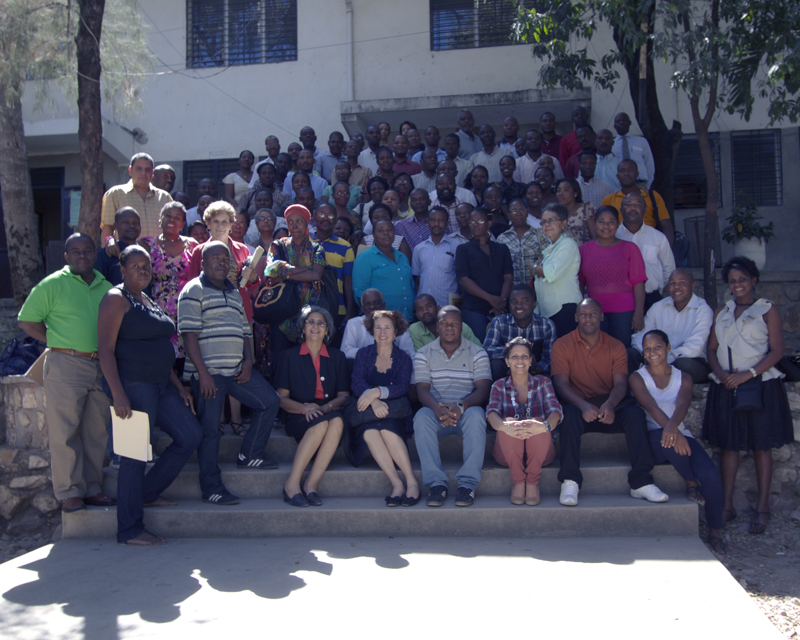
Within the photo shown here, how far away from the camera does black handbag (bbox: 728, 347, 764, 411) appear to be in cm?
502

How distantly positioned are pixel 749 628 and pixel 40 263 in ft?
28.4

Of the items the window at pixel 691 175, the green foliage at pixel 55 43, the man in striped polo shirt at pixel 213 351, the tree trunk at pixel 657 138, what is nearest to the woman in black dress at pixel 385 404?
the man in striped polo shirt at pixel 213 351

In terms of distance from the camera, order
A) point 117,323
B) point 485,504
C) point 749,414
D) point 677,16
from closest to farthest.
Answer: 1. point 117,323
2. point 485,504
3. point 749,414
4. point 677,16

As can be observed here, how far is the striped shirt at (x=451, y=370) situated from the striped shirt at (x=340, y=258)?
1.38 metres

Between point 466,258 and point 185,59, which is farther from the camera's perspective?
point 185,59

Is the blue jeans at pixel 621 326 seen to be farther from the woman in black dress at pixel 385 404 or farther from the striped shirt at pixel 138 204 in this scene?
the striped shirt at pixel 138 204

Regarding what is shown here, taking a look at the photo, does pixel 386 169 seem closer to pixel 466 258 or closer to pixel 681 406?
pixel 466 258

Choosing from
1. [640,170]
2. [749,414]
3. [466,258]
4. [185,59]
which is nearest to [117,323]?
[466,258]

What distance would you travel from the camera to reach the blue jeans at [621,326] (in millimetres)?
5891

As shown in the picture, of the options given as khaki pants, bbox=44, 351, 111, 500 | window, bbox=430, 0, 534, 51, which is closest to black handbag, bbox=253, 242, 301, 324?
khaki pants, bbox=44, 351, 111, 500

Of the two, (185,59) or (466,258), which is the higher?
(185,59)

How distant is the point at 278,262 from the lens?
5.73m

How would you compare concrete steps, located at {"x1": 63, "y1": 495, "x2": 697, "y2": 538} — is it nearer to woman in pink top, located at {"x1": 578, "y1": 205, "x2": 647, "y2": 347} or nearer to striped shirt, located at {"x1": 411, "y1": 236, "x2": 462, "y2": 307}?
woman in pink top, located at {"x1": 578, "y1": 205, "x2": 647, "y2": 347}

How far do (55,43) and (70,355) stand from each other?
16.7 feet
